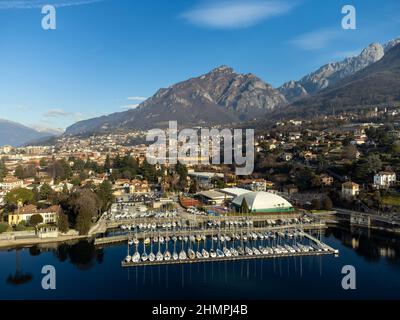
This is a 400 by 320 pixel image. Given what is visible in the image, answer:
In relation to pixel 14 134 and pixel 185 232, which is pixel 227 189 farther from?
pixel 14 134

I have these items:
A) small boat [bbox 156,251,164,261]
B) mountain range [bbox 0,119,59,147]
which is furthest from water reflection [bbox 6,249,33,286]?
mountain range [bbox 0,119,59,147]

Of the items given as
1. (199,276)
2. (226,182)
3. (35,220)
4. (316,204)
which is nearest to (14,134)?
(226,182)

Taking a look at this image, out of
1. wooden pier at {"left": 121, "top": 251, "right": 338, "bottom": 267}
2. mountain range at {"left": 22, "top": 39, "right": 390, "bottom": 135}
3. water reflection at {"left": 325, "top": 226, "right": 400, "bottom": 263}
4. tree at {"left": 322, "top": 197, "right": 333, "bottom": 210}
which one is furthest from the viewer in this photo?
mountain range at {"left": 22, "top": 39, "right": 390, "bottom": 135}

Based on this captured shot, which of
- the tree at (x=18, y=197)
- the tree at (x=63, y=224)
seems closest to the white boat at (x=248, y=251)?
the tree at (x=63, y=224)

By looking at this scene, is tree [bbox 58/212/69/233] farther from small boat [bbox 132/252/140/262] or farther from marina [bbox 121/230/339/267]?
small boat [bbox 132/252/140/262]

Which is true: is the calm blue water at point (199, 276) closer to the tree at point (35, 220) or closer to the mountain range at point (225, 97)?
the tree at point (35, 220)

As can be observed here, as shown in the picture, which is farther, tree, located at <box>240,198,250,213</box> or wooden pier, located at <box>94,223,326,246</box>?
tree, located at <box>240,198,250,213</box>
